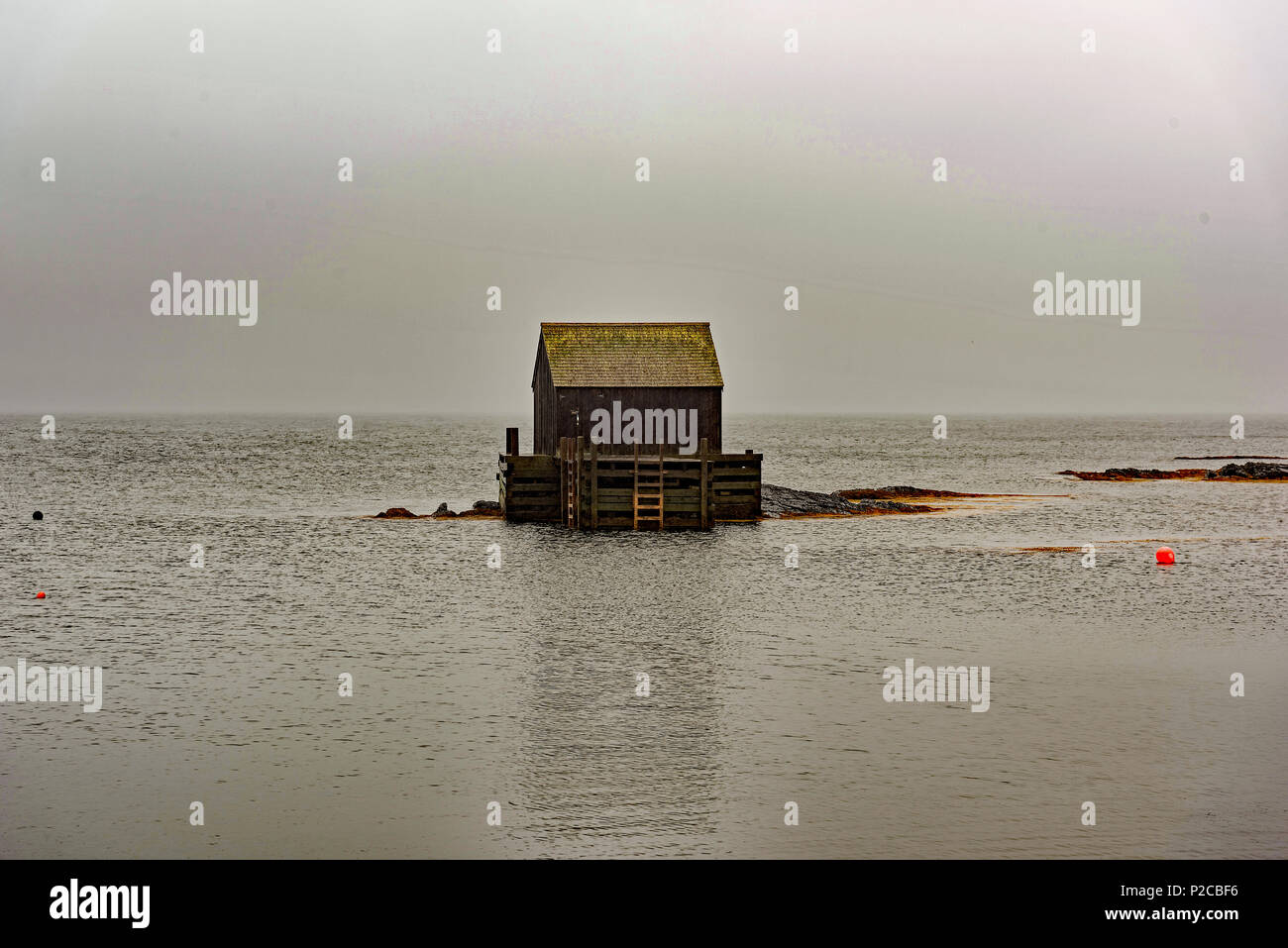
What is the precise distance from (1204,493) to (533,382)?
140 ft

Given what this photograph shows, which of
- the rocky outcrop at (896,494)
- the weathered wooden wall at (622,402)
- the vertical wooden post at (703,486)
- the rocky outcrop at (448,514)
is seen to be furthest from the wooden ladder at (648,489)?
the rocky outcrop at (896,494)

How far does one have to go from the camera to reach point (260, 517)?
57.7 metres

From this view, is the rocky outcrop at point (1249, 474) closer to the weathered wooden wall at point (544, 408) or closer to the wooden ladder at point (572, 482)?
the weathered wooden wall at point (544, 408)

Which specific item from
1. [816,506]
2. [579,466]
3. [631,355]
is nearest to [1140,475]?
[816,506]

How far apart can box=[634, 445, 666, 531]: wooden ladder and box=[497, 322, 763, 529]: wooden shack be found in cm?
4

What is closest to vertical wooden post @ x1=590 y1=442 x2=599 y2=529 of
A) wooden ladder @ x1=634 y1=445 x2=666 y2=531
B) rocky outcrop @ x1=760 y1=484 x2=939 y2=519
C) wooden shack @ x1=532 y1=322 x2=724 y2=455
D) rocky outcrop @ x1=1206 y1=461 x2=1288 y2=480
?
wooden ladder @ x1=634 y1=445 x2=666 y2=531

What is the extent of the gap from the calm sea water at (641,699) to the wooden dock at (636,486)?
54.9 inches

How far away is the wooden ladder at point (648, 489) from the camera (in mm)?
45844

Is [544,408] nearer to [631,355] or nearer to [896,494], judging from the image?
[631,355]

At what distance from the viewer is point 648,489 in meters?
46.1

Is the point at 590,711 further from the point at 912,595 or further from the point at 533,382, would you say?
the point at 533,382

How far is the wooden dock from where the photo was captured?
45.6m

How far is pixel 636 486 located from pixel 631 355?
21.5 ft
